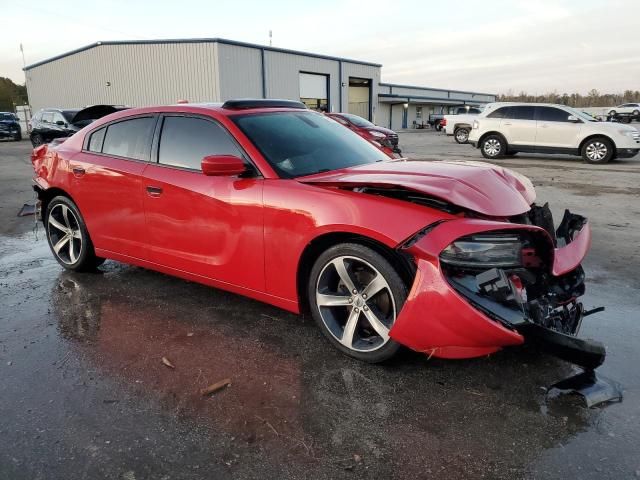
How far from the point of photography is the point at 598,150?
14094mm

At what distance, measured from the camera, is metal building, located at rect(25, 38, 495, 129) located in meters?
29.1

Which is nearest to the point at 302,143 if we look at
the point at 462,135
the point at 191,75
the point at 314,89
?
the point at 462,135

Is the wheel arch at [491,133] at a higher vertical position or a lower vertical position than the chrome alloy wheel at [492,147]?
higher

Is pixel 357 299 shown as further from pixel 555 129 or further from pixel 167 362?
pixel 555 129

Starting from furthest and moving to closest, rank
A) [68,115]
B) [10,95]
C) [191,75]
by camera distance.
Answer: [10,95] < [191,75] < [68,115]

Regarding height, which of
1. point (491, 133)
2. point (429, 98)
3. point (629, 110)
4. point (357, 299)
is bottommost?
point (357, 299)

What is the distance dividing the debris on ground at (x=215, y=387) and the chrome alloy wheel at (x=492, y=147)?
14.8 meters

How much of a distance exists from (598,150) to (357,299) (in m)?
14.0

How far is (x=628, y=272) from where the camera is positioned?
4.56m

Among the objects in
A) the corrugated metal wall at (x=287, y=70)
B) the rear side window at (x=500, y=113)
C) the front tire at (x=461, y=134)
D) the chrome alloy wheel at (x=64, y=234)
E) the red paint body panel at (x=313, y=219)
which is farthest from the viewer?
the corrugated metal wall at (x=287, y=70)

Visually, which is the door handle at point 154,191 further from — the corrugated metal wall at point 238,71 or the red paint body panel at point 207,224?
the corrugated metal wall at point 238,71

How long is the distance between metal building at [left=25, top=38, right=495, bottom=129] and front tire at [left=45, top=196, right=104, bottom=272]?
955 inches

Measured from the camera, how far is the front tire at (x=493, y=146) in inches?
612

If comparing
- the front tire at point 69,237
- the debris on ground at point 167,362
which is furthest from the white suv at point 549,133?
the debris on ground at point 167,362
